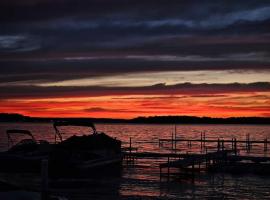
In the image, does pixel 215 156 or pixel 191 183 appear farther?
pixel 215 156

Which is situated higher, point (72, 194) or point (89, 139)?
point (89, 139)

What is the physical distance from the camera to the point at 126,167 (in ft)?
127

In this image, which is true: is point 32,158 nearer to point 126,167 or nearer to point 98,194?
point 98,194

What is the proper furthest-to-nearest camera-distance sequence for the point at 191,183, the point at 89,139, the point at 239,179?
1. the point at 89,139
2. the point at 239,179
3. the point at 191,183

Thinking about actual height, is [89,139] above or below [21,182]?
above

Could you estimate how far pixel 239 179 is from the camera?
30484 millimetres

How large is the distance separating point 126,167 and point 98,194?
52.9ft

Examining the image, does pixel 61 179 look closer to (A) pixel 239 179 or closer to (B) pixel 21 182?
(B) pixel 21 182

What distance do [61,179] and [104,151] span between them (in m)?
5.48

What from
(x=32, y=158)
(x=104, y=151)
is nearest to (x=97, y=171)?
(x=104, y=151)

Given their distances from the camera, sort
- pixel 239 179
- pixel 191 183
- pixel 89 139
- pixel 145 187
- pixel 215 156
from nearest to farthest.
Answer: pixel 145 187 < pixel 191 183 < pixel 239 179 < pixel 89 139 < pixel 215 156

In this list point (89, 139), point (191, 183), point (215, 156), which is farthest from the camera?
point (215, 156)

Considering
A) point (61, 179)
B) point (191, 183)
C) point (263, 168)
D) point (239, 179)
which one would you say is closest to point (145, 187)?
point (191, 183)

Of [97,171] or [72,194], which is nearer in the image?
[72,194]
